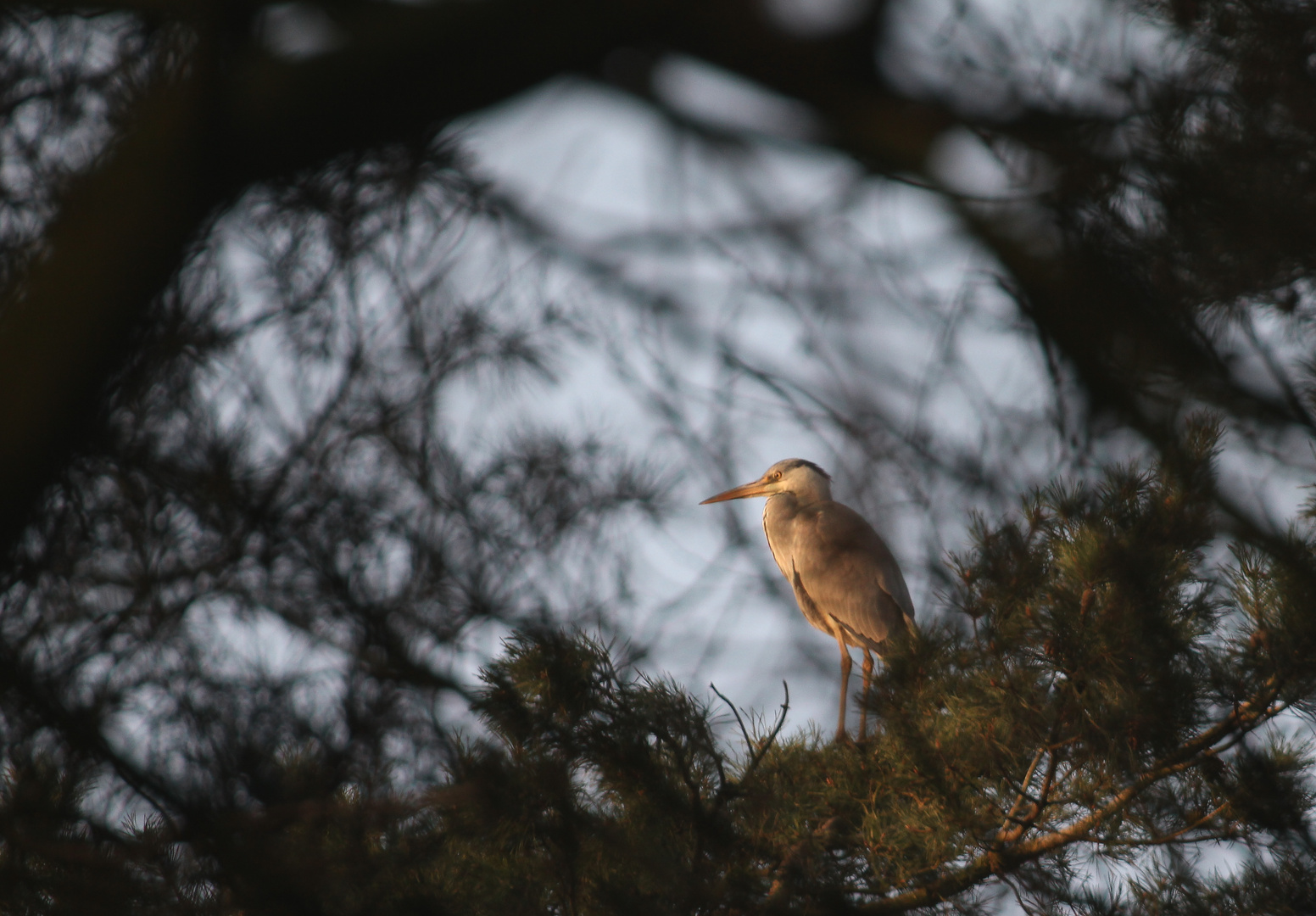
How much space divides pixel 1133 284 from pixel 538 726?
1.19 m

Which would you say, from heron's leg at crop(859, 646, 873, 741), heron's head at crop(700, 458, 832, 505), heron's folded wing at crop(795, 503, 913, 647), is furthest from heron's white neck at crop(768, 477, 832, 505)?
heron's leg at crop(859, 646, 873, 741)

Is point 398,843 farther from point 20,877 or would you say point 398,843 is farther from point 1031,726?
point 1031,726

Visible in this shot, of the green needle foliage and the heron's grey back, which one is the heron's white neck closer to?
the heron's grey back

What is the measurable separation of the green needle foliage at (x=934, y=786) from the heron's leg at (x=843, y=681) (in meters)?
0.12

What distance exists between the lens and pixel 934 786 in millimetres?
2096

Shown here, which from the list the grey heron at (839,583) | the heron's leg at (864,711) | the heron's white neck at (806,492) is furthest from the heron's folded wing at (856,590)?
the heron's leg at (864,711)

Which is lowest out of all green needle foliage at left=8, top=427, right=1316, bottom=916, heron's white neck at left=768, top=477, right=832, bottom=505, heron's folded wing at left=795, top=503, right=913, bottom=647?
green needle foliage at left=8, top=427, right=1316, bottom=916

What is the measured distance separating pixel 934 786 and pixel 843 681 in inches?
37.1

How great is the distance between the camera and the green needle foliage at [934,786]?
5.16ft

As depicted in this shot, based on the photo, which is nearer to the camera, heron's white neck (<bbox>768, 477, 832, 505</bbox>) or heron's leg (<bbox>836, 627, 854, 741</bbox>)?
heron's leg (<bbox>836, 627, 854, 741</bbox>)

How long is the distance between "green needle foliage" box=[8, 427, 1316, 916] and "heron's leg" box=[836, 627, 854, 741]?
0.39ft

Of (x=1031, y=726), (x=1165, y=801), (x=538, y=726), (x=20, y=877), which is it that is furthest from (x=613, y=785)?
(x=1165, y=801)

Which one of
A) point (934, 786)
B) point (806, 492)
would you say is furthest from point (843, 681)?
point (806, 492)

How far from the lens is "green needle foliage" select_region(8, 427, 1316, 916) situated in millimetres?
1574
